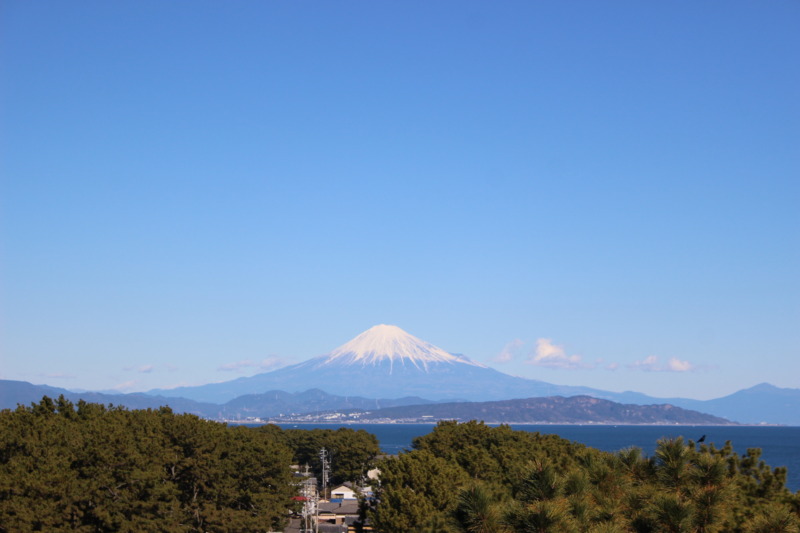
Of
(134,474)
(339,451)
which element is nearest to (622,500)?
(134,474)

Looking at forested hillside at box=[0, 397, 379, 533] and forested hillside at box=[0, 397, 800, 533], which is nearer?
forested hillside at box=[0, 397, 800, 533]

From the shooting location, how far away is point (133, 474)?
42.8m

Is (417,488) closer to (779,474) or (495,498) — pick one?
(779,474)

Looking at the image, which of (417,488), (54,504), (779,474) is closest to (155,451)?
(54,504)

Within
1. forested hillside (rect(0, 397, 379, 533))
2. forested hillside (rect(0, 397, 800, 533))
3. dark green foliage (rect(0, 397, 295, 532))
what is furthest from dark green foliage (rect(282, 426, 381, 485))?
dark green foliage (rect(0, 397, 295, 532))

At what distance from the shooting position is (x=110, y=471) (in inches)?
1688

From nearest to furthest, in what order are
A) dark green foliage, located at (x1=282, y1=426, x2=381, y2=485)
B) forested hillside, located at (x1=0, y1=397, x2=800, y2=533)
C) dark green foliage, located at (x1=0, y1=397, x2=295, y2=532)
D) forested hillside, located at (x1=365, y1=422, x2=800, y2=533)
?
forested hillside, located at (x1=365, y1=422, x2=800, y2=533), forested hillside, located at (x1=0, y1=397, x2=800, y2=533), dark green foliage, located at (x1=0, y1=397, x2=295, y2=532), dark green foliage, located at (x1=282, y1=426, x2=381, y2=485)

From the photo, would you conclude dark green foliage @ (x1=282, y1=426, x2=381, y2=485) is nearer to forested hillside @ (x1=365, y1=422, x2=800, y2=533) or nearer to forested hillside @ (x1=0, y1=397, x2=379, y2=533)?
forested hillside @ (x1=0, y1=397, x2=379, y2=533)

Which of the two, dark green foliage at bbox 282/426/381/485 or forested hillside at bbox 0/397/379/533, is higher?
forested hillside at bbox 0/397/379/533

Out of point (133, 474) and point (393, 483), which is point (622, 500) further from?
point (133, 474)

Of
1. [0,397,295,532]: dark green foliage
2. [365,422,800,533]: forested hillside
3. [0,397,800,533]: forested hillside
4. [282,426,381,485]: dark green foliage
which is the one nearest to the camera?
[365,422,800,533]: forested hillside

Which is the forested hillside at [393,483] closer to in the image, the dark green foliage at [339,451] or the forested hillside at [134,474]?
the forested hillside at [134,474]

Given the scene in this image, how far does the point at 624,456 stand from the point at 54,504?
101 ft

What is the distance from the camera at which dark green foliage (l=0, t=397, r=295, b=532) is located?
39781mm
